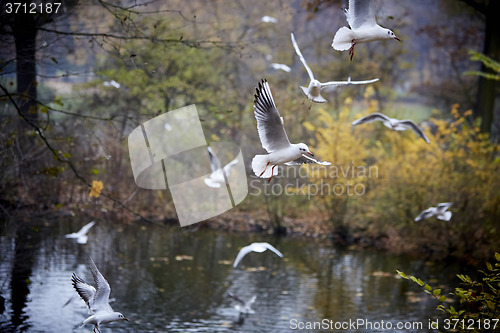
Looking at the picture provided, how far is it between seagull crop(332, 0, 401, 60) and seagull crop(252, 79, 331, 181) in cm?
59

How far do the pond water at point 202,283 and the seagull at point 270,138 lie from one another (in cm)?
399

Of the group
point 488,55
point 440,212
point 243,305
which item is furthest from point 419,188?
point 243,305

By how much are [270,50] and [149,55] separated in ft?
18.6

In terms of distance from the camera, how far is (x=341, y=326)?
7.70m

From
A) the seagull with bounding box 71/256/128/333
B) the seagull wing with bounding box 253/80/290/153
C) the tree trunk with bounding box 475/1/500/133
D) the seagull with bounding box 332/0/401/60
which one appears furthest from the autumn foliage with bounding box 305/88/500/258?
the seagull with bounding box 71/256/128/333

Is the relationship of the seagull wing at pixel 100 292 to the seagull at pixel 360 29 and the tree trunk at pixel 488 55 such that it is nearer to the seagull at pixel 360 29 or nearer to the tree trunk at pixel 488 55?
the seagull at pixel 360 29

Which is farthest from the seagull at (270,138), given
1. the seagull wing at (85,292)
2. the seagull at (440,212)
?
the seagull at (440,212)

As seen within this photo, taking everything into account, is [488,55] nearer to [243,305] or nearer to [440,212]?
[440,212]

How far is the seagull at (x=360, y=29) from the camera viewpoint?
3.70m

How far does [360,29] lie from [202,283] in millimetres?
6551

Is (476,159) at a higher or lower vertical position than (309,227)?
higher

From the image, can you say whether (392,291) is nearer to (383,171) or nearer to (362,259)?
(362,259)

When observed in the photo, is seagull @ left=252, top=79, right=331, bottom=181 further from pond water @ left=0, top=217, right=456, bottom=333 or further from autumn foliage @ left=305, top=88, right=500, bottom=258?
autumn foliage @ left=305, top=88, right=500, bottom=258

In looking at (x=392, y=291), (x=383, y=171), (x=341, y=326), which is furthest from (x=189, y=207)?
(x=341, y=326)
